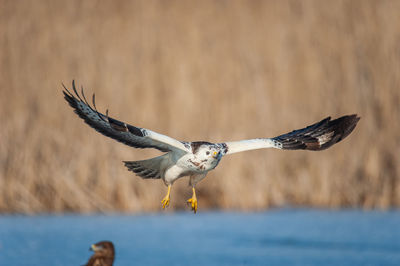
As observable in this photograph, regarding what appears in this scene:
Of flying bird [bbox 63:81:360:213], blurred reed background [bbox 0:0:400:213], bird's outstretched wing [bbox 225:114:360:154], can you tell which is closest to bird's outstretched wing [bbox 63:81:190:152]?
flying bird [bbox 63:81:360:213]

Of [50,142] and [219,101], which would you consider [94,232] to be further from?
[219,101]

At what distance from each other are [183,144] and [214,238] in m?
5.27

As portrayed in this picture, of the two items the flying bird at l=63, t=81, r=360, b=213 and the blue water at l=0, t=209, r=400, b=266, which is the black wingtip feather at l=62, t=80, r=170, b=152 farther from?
the blue water at l=0, t=209, r=400, b=266

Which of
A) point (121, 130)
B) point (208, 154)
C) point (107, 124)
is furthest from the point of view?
point (107, 124)

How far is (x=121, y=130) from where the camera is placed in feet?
21.3

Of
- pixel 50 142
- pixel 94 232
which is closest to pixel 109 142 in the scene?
pixel 50 142

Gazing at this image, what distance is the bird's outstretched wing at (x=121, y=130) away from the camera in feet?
21.2

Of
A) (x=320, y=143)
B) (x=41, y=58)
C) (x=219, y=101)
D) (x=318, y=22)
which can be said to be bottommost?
(x=320, y=143)

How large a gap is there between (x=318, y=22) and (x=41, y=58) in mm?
5680

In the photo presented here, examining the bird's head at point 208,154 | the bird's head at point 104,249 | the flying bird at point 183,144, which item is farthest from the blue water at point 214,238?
the bird's head at point 208,154

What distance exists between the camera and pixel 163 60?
1390cm

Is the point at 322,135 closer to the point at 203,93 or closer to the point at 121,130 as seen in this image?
the point at 121,130

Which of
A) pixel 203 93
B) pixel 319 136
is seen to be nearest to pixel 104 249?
pixel 319 136

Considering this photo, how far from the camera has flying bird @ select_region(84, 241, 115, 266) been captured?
26.7 ft
